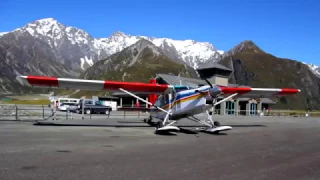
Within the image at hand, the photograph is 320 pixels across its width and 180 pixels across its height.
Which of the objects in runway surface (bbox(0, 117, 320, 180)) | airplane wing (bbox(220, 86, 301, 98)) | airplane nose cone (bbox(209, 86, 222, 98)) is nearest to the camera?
runway surface (bbox(0, 117, 320, 180))

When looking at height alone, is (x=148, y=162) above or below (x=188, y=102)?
below

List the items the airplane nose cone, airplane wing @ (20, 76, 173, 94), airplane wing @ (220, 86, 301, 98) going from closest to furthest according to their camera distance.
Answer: the airplane nose cone < airplane wing @ (20, 76, 173, 94) < airplane wing @ (220, 86, 301, 98)

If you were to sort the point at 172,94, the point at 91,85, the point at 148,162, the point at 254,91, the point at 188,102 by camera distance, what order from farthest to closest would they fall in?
1. the point at 254,91
2. the point at 91,85
3. the point at 172,94
4. the point at 188,102
5. the point at 148,162

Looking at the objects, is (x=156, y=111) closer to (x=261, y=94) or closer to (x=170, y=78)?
(x=261, y=94)

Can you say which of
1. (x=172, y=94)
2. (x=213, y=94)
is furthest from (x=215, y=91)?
(x=172, y=94)

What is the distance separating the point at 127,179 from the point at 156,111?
1567cm

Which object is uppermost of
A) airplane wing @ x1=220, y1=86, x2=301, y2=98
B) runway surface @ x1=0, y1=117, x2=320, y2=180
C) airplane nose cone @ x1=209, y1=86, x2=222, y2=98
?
airplane wing @ x1=220, y1=86, x2=301, y2=98

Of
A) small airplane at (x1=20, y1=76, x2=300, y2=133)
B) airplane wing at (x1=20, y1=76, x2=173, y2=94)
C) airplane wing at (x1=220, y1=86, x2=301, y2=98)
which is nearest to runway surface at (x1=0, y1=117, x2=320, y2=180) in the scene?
small airplane at (x1=20, y1=76, x2=300, y2=133)

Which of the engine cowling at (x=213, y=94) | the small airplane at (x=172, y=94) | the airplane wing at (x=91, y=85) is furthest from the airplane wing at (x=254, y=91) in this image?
the engine cowling at (x=213, y=94)

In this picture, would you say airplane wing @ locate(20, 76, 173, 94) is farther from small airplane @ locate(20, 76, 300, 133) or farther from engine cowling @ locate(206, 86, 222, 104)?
engine cowling @ locate(206, 86, 222, 104)

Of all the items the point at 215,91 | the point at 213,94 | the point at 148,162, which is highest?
the point at 215,91

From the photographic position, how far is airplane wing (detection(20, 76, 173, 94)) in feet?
66.2

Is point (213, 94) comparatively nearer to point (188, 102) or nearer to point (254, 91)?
point (188, 102)

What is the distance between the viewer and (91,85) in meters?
21.5
